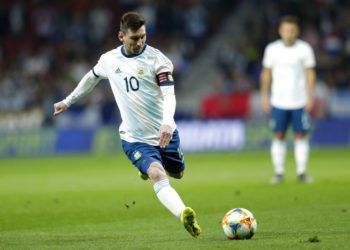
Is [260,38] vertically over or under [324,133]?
over

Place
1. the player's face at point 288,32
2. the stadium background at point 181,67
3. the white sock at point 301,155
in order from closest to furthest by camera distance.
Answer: the player's face at point 288,32, the white sock at point 301,155, the stadium background at point 181,67

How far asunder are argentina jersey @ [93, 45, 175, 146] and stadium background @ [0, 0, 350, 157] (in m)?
14.9

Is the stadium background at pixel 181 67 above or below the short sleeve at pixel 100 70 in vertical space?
below

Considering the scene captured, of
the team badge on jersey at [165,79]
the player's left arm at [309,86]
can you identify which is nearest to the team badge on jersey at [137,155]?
the team badge on jersey at [165,79]

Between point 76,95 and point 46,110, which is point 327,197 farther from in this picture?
point 46,110

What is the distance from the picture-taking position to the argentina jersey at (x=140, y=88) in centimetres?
919

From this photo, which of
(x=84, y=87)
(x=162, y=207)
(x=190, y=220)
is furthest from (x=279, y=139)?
(x=190, y=220)

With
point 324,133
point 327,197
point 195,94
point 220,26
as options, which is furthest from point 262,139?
point 327,197

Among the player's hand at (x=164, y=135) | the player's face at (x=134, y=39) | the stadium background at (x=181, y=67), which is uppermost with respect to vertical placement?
the player's face at (x=134, y=39)

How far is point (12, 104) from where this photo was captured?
28812 millimetres

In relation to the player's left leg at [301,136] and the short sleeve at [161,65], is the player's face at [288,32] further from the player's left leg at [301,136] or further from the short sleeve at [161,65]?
the short sleeve at [161,65]

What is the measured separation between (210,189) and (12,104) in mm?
A: 15427

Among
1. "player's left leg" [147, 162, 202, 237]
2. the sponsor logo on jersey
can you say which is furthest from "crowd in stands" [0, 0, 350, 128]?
"player's left leg" [147, 162, 202, 237]

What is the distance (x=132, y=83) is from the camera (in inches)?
365
